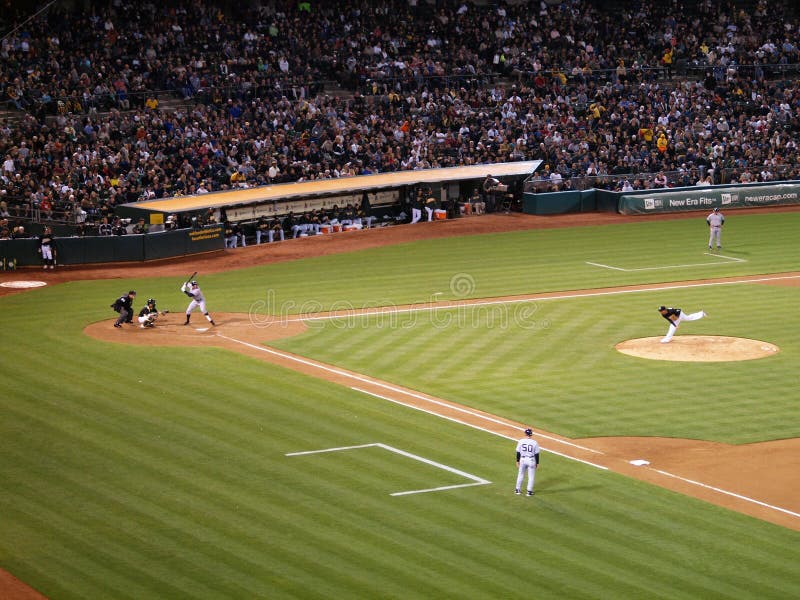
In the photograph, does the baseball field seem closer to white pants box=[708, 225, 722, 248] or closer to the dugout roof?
white pants box=[708, 225, 722, 248]

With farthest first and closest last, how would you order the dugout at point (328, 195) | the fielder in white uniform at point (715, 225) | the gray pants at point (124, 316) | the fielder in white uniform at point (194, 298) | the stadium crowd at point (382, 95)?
the stadium crowd at point (382, 95), the fielder in white uniform at point (715, 225), the dugout at point (328, 195), the gray pants at point (124, 316), the fielder in white uniform at point (194, 298)

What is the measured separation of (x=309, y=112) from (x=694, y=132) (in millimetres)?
20774

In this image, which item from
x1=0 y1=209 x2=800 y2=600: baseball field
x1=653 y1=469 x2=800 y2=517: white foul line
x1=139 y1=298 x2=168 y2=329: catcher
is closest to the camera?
x1=0 y1=209 x2=800 y2=600: baseball field

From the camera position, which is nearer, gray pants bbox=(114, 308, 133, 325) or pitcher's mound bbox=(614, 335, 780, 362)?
pitcher's mound bbox=(614, 335, 780, 362)

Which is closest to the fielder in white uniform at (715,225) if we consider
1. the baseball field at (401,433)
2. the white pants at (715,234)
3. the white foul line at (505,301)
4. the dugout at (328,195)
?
the white pants at (715,234)

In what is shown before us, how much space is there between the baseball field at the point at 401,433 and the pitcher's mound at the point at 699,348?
115mm

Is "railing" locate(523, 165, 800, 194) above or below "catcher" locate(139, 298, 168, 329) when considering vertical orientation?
above

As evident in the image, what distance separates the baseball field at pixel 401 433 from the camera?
56.9 feet

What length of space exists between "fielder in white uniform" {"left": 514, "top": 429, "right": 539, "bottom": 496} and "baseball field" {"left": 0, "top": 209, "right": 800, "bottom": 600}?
458 millimetres

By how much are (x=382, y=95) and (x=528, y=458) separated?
4078 centimetres

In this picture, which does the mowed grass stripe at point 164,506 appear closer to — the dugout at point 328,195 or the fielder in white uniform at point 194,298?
the fielder in white uniform at point 194,298

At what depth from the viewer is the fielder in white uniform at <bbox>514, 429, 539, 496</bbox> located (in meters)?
20.0

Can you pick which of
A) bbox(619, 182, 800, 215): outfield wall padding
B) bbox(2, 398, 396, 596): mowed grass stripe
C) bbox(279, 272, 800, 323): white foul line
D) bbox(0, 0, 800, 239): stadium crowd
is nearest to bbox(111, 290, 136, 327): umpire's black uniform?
bbox(279, 272, 800, 323): white foul line

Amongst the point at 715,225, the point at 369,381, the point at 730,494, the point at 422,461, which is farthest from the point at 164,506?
the point at 715,225
